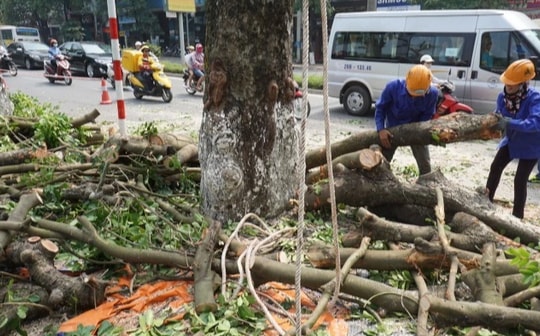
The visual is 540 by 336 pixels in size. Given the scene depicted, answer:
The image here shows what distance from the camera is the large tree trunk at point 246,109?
3.24m

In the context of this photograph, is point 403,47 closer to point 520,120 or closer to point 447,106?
point 447,106

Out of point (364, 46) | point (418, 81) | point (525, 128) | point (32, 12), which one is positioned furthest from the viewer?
point (32, 12)

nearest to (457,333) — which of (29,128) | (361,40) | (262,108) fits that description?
(262,108)

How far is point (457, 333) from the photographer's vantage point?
220cm

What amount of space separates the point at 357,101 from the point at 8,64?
15.0 metres

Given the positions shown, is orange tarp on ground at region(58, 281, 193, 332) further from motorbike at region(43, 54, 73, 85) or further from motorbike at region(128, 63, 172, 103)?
motorbike at region(43, 54, 73, 85)

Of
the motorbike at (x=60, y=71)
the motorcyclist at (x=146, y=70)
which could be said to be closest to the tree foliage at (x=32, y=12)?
the motorbike at (x=60, y=71)

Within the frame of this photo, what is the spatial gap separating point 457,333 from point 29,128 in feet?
17.7

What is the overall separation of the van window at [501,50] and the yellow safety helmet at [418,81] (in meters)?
5.33

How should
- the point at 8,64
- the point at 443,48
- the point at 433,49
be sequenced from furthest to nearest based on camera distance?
the point at 8,64 → the point at 433,49 → the point at 443,48

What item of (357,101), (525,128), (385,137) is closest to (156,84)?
(357,101)

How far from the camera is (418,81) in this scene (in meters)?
3.95

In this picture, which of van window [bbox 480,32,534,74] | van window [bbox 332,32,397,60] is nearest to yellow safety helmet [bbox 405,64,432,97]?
van window [bbox 480,32,534,74]

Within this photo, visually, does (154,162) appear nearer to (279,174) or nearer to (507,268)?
(279,174)
